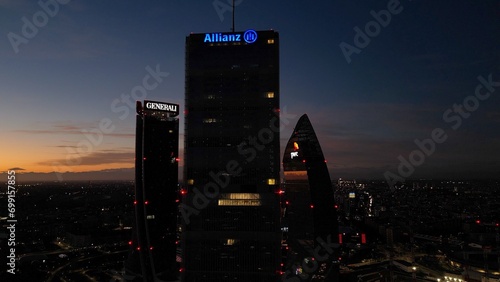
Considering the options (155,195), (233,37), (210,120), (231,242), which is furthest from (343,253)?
(233,37)

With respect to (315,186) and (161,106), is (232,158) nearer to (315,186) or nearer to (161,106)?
(315,186)

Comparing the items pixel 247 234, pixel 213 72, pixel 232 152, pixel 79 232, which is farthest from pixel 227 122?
pixel 79 232

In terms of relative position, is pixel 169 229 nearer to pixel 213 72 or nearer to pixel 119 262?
pixel 119 262

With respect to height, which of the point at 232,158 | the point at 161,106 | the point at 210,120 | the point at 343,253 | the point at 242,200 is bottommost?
the point at 343,253

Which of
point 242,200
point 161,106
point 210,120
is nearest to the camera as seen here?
point 242,200

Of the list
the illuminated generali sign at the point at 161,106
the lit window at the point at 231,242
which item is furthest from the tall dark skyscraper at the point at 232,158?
the illuminated generali sign at the point at 161,106
